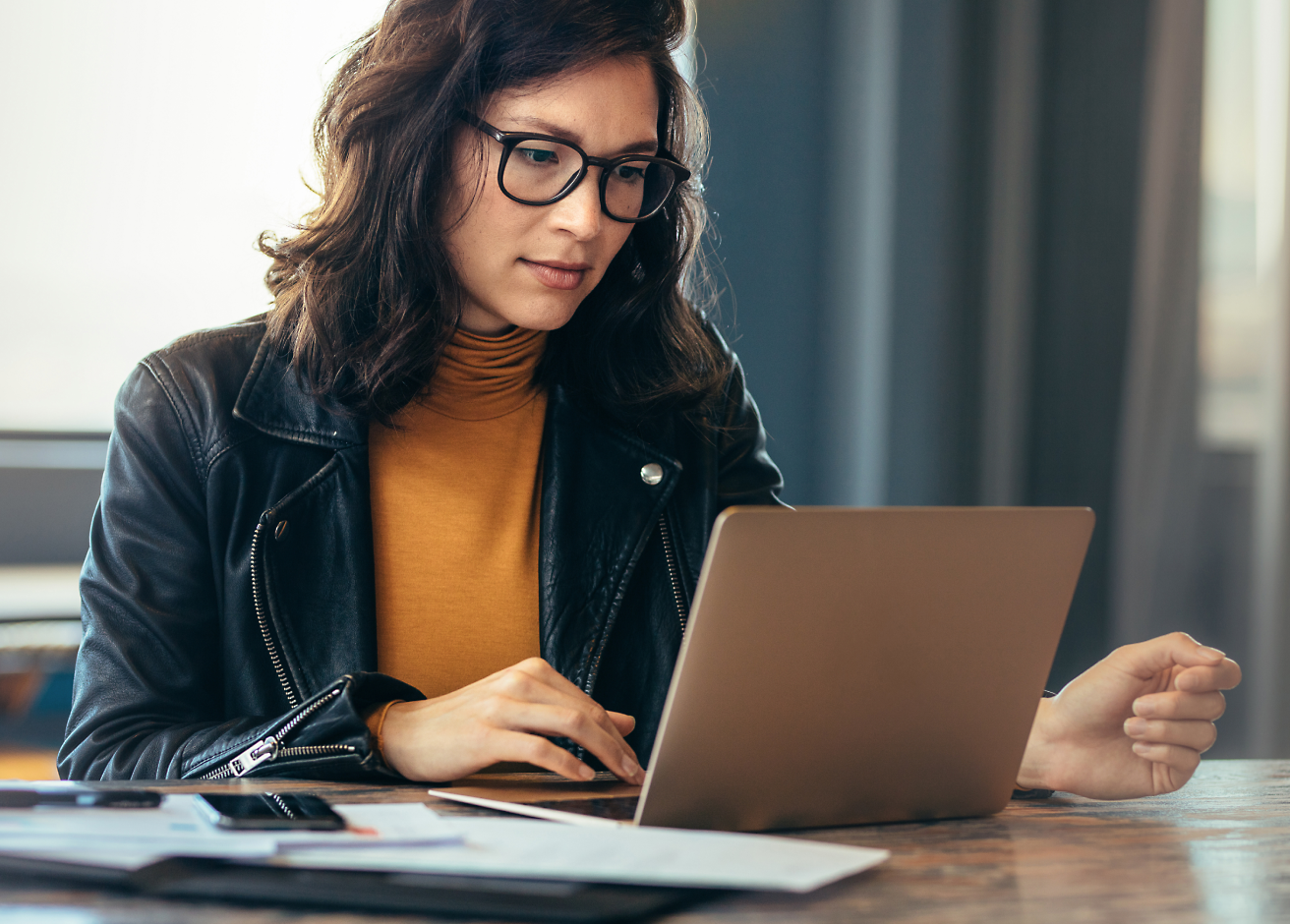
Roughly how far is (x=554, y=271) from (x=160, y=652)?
1.85 feet

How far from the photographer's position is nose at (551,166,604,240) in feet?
4.04

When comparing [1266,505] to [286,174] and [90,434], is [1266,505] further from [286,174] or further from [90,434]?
[90,434]

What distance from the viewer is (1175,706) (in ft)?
2.92

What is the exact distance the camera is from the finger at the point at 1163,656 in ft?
2.92

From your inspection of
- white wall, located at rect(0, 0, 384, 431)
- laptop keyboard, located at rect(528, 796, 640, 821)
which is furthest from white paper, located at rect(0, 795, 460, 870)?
white wall, located at rect(0, 0, 384, 431)

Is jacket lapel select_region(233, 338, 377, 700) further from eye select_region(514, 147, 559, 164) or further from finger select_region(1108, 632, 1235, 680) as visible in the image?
finger select_region(1108, 632, 1235, 680)

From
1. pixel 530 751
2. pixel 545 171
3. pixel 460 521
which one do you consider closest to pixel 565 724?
pixel 530 751

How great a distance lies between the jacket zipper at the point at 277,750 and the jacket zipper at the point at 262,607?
233 millimetres

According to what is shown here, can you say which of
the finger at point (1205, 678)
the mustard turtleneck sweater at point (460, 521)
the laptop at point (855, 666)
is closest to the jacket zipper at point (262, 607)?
the mustard turtleneck sweater at point (460, 521)

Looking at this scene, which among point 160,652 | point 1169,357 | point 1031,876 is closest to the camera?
point 1031,876

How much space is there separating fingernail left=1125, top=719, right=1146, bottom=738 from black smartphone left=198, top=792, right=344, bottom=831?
60 cm

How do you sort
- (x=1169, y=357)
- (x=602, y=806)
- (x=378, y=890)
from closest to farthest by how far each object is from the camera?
(x=378, y=890) < (x=602, y=806) < (x=1169, y=357)

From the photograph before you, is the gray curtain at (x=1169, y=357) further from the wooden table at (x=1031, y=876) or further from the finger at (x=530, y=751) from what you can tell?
the finger at (x=530, y=751)

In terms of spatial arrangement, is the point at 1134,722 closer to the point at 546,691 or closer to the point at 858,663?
the point at 858,663
